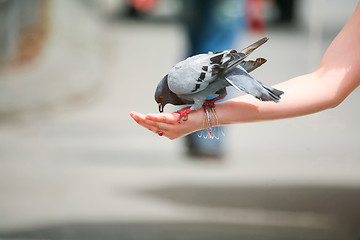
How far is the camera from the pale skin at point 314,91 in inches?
24.8

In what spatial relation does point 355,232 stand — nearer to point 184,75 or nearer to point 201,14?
point 201,14

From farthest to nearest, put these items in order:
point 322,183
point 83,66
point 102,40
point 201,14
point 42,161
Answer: point 102,40 → point 83,66 → point 42,161 → point 322,183 → point 201,14

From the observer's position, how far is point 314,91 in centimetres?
66

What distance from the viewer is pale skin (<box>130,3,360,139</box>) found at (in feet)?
2.07

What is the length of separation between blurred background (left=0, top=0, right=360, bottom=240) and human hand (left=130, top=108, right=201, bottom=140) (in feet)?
0.34

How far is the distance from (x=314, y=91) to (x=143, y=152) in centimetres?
100

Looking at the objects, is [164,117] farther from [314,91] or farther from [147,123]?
[314,91]

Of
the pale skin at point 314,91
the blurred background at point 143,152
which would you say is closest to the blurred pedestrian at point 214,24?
the blurred background at point 143,152

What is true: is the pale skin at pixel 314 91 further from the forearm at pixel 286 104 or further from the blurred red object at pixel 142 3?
the blurred red object at pixel 142 3

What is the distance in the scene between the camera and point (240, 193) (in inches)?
52.0

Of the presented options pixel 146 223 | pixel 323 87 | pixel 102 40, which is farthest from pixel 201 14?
pixel 102 40

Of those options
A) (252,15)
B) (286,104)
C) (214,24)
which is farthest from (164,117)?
(252,15)

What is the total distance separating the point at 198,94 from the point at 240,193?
2.61 ft

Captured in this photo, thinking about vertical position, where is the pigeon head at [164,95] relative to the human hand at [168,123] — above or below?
above
